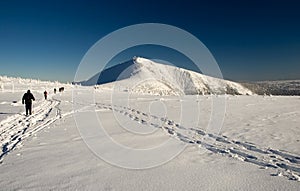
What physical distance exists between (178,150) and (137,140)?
7.32 ft

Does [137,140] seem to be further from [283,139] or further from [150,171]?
[283,139]

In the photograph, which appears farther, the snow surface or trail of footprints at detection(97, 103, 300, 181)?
trail of footprints at detection(97, 103, 300, 181)

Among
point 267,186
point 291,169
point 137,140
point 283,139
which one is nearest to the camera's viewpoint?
point 267,186

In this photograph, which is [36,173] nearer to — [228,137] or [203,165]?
[203,165]

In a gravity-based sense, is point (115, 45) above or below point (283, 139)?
above

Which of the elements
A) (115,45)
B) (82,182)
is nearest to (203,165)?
(82,182)

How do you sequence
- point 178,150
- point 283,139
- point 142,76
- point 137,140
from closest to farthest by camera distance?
1. point 178,150
2. point 137,140
3. point 283,139
4. point 142,76

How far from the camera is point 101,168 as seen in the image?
7535 mm

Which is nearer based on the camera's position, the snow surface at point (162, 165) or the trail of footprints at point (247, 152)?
the snow surface at point (162, 165)

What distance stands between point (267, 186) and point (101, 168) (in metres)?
4.09

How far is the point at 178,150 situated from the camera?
963cm

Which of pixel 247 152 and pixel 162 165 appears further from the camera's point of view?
pixel 247 152

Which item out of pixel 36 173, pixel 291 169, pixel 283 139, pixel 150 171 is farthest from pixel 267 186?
pixel 283 139

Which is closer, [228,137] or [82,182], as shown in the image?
[82,182]
